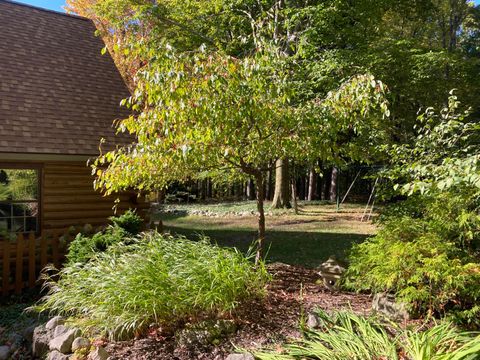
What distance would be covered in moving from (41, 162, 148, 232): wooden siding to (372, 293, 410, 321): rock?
7.03 m

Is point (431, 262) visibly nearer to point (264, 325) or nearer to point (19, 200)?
point (264, 325)

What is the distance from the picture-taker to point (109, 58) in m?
12.5

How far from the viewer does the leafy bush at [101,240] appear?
21.7 ft

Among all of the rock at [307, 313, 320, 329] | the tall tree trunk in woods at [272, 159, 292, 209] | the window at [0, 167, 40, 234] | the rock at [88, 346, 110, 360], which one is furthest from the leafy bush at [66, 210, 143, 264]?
the tall tree trunk in woods at [272, 159, 292, 209]

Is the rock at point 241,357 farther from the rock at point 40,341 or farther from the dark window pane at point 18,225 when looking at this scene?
the dark window pane at point 18,225

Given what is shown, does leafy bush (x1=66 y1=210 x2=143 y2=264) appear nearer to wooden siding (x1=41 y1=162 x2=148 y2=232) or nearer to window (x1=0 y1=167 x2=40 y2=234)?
wooden siding (x1=41 y1=162 x2=148 y2=232)

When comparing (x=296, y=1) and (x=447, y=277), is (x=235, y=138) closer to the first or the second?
(x=447, y=277)

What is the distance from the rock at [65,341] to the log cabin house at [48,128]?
482cm

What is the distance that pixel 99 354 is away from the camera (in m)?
4.03

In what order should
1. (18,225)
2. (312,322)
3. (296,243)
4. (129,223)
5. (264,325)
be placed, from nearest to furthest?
(312,322) < (264,325) < (129,223) < (18,225) < (296,243)

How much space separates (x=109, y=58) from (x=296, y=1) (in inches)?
297

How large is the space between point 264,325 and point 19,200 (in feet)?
22.4

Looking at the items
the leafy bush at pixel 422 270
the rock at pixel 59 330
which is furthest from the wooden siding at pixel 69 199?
the leafy bush at pixel 422 270

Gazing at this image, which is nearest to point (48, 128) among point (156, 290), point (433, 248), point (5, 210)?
point (5, 210)
